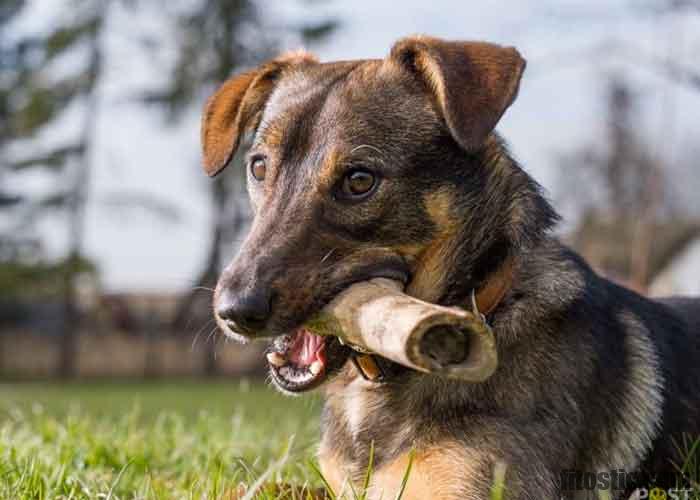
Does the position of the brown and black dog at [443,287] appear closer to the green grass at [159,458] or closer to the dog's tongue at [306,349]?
the dog's tongue at [306,349]

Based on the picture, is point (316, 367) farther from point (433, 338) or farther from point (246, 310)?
point (433, 338)

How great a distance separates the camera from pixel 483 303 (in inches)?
150

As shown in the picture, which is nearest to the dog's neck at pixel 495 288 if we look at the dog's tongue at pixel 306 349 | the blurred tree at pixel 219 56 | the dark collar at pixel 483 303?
the dark collar at pixel 483 303

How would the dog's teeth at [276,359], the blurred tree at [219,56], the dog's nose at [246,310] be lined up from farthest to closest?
1. the blurred tree at [219,56]
2. the dog's teeth at [276,359]
3. the dog's nose at [246,310]

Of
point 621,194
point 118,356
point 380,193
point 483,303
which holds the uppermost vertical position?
point 380,193

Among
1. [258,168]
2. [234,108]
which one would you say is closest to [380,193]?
[258,168]

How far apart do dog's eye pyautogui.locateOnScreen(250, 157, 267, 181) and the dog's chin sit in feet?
2.63

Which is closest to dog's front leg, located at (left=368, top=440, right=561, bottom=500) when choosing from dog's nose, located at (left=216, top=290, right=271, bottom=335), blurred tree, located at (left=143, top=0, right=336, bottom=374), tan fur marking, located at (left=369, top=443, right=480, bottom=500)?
tan fur marking, located at (left=369, top=443, right=480, bottom=500)

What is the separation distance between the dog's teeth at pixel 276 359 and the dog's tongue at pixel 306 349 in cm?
3

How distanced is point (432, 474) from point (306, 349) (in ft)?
2.33

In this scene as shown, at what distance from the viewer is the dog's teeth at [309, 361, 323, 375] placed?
12.0 ft

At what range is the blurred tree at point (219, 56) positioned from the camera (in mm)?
32719

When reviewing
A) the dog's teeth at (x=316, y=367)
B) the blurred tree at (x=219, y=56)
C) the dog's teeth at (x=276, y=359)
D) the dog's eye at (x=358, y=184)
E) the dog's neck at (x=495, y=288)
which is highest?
the dog's eye at (x=358, y=184)

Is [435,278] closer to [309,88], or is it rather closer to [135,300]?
[309,88]
